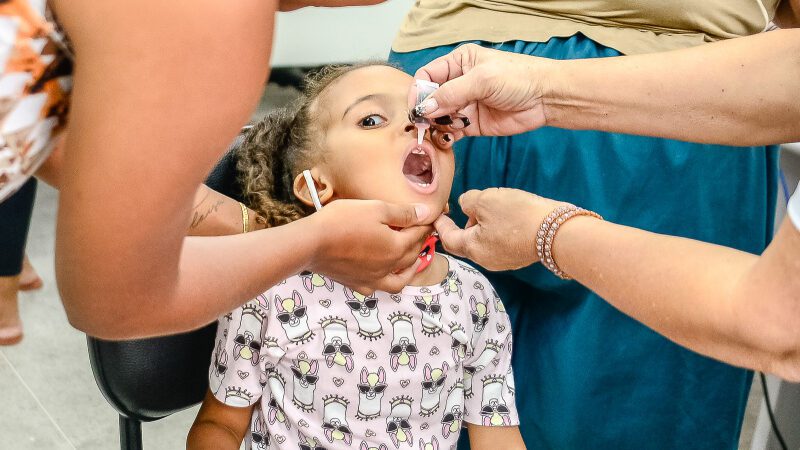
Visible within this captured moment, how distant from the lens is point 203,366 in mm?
1360

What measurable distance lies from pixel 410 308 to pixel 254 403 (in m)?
0.27

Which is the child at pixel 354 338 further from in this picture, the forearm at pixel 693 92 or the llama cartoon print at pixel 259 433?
the forearm at pixel 693 92

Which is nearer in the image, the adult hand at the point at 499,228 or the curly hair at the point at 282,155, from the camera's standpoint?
the adult hand at the point at 499,228

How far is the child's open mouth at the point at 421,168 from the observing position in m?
1.25

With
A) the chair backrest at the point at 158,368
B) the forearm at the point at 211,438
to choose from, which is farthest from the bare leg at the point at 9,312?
the forearm at the point at 211,438

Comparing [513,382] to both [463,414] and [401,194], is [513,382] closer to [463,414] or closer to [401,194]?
[463,414]

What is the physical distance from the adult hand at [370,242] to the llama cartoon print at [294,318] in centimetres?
9

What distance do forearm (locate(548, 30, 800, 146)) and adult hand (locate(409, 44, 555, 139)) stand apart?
0.9 inches

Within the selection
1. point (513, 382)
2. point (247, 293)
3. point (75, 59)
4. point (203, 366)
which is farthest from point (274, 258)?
point (513, 382)

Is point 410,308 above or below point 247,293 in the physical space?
below

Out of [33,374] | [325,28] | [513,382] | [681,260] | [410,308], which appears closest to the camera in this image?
[681,260]

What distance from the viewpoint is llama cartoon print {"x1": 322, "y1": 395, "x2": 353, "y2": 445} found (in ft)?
4.11

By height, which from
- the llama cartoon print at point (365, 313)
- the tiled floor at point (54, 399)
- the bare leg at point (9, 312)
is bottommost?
the tiled floor at point (54, 399)

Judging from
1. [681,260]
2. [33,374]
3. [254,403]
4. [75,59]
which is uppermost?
[75,59]
